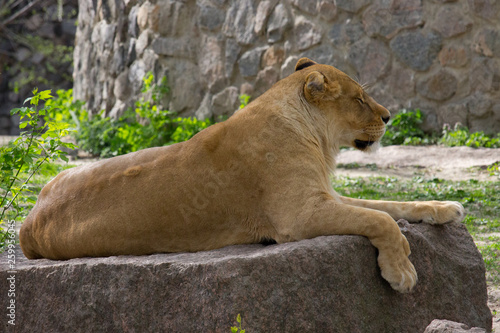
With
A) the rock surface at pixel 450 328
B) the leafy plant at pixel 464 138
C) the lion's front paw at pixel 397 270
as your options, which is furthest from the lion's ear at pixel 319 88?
the leafy plant at pixel 464 138

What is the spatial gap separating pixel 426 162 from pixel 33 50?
13.3 meters

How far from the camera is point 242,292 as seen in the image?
2.85 metres

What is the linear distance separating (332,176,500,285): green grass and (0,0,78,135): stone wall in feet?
40.8

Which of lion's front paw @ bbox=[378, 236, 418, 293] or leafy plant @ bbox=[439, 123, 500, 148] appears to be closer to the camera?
lion's front paw @ bbox=[378, 236, 418, 293]

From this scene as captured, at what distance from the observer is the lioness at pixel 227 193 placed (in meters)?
3.32

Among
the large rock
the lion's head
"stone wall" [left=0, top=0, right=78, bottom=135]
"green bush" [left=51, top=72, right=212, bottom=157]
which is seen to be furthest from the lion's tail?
"stone wall" [left=0, top=0, right=78, bottom=135]

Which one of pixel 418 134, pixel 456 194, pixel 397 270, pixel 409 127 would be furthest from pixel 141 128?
pixel 397 270

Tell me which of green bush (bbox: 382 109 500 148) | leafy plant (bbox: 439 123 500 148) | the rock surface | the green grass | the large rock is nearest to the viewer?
the rock surface

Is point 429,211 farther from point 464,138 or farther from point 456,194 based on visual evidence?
point 464,138

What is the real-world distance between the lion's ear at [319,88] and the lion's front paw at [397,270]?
1.05 meters

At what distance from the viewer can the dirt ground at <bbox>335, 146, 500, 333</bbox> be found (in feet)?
24.1

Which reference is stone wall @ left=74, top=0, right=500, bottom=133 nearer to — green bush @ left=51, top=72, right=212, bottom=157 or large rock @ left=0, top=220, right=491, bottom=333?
green bush @ left=51, top=72, right=212, bottom=157

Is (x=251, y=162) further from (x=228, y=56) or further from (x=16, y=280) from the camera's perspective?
(x=228, y=56)

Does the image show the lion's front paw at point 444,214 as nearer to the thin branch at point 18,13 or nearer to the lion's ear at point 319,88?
the lion's ear at point 319,88
